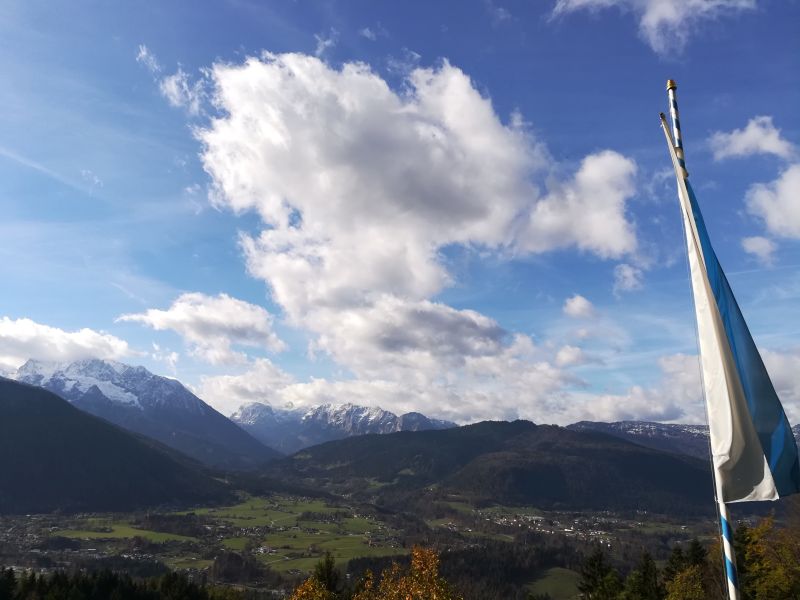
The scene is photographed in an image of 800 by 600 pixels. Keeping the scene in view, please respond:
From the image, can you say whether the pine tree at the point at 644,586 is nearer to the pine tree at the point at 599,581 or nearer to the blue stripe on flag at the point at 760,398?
the pine tree at the point at 599,581

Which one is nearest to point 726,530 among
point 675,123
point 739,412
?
point 739,412

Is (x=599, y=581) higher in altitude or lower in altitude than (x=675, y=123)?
lower

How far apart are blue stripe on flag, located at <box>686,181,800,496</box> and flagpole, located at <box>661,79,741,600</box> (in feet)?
4.69

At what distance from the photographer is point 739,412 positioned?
1276 centimetres

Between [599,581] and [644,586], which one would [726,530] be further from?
[599,581]

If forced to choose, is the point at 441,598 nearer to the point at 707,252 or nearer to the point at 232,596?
the point at 707,252

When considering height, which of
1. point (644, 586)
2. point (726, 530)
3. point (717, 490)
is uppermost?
point (717, 490)

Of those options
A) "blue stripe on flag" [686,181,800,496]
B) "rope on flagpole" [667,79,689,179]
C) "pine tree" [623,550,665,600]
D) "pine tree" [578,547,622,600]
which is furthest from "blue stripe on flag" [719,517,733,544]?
"pine tree" [578,547,622,600]

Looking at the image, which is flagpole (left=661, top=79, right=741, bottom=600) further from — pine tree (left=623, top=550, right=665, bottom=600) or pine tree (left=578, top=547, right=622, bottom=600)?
pine tree (left=578, top=547, right=622, bottom=600)

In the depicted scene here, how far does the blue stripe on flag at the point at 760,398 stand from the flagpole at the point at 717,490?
1.43 metres

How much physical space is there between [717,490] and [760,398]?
2.52 meters

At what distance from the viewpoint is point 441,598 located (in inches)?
1172

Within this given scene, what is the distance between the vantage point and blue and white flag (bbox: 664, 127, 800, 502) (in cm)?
1277

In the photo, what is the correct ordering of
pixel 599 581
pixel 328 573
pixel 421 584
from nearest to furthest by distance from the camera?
1. pixel 421 584
2. pixel 328 573
3. pixel 599 581
